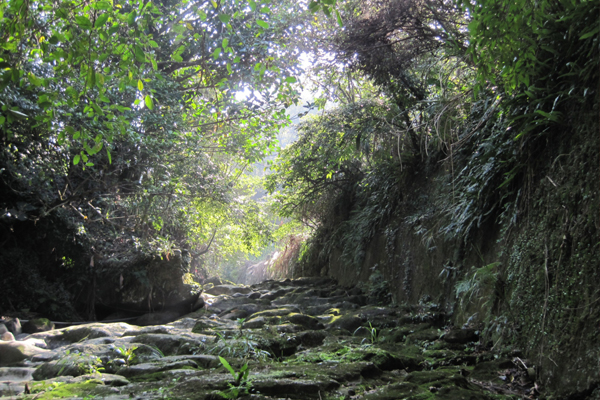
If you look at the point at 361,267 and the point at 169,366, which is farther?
the point at 361,267

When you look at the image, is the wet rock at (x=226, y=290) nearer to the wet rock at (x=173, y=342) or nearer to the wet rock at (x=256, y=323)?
the wet rock at (x=256, y=323)

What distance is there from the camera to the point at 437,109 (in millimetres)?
4820

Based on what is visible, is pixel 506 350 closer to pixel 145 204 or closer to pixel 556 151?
pixel 556 151

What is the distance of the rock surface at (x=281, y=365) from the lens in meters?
2.05

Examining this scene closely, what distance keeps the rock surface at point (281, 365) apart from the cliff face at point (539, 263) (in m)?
0.24

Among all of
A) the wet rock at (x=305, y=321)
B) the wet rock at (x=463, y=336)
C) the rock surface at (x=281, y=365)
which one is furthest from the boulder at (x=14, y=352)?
the wet rock at (x=463, y=336)

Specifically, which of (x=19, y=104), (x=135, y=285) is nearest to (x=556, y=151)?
(x=19, y=104)

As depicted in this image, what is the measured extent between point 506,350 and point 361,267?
18.0 ft

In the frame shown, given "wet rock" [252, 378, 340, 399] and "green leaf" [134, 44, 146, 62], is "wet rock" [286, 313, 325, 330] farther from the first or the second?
"green leaf" [134, 44, 146, 62]

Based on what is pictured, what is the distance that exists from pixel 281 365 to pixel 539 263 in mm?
1979

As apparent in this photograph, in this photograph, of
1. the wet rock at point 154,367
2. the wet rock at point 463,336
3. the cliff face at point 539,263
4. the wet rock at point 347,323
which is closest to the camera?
the cliff face at point 539,263

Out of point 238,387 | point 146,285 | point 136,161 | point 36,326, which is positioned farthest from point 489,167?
point 146,285

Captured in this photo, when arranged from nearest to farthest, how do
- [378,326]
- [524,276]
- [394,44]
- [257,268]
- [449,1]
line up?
[524,276] → [378,326] → [449,1] → [394,44] → [257,268]

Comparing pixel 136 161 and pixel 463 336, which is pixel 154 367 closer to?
pixel 463 336
